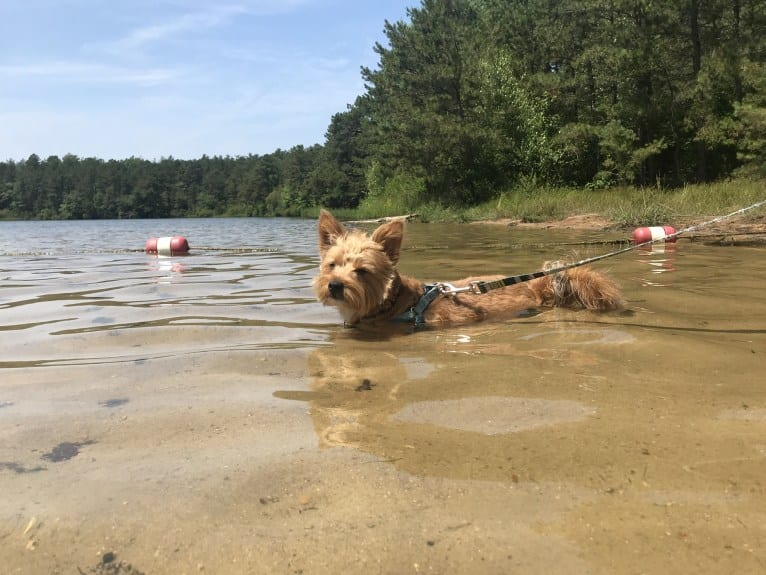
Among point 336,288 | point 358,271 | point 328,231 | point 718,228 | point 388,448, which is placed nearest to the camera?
point 388,448

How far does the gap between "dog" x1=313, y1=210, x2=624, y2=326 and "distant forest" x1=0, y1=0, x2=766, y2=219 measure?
1948cm

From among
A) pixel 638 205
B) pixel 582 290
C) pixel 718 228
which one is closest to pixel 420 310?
pixel 582 290

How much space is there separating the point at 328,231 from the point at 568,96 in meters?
37.2

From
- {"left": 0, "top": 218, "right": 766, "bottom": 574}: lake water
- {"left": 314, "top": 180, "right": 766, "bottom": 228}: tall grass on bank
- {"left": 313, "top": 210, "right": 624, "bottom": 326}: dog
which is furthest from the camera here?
{"left": 314, "top": 180, "right": 766, "bottom": 228}: tall grass on bank

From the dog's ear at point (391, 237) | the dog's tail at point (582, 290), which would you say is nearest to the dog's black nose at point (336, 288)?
the dog's ear at point (391, 237)

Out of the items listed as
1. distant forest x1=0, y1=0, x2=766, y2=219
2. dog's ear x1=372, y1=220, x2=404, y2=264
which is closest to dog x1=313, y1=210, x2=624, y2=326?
dog's ear x1=372, y1=220, x2=404, y2=264

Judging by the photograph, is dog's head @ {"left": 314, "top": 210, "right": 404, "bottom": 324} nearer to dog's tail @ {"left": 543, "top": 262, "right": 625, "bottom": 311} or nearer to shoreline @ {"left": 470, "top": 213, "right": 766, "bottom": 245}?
dog's tail @ {"left": 543, "top": 262, "right": 625, "bottom": 311}

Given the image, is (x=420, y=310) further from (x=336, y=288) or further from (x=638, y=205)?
(x=638, y=205)

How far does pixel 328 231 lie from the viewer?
5949 mm

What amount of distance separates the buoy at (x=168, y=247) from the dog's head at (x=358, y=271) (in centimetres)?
954

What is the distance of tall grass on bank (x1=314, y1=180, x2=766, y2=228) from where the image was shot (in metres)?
15.9

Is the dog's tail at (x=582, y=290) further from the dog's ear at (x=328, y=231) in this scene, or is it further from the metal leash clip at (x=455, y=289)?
the dog's ear at (x=328, y=231)

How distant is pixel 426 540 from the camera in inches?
65.5

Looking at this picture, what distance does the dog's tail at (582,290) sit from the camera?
17.7ft
